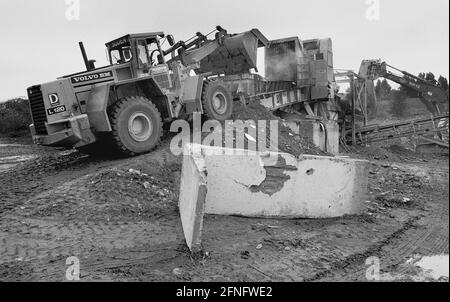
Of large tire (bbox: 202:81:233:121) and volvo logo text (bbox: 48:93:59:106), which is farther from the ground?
volvo logo text (bbox: 48:93:59:106)

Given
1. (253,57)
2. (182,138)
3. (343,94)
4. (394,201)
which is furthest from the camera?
(343,94)

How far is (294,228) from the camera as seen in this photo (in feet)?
17.2

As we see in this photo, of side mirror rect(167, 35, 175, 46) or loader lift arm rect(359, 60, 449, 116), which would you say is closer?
side mirror rect(167, 35, 175, 46)

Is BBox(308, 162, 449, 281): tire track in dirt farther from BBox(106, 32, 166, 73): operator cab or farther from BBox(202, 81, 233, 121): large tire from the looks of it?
BBox(106, 32, 166, 73): operator cab

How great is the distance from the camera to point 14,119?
1920 centimetres

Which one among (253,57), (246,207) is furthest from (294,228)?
(253,57)

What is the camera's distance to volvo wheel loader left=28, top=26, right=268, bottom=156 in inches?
295

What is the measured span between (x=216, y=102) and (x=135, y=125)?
2.07 m

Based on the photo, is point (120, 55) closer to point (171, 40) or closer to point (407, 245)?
point (171, 40)

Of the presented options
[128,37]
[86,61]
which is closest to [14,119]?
[86,61]

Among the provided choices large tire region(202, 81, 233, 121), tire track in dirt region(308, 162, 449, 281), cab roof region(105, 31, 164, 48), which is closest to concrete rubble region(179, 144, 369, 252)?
tire track in dirt region(308, 162, 449, 281)

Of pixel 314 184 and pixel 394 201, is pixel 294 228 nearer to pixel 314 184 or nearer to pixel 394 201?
pixel 314 184

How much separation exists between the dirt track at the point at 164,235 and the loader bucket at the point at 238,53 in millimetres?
4001
